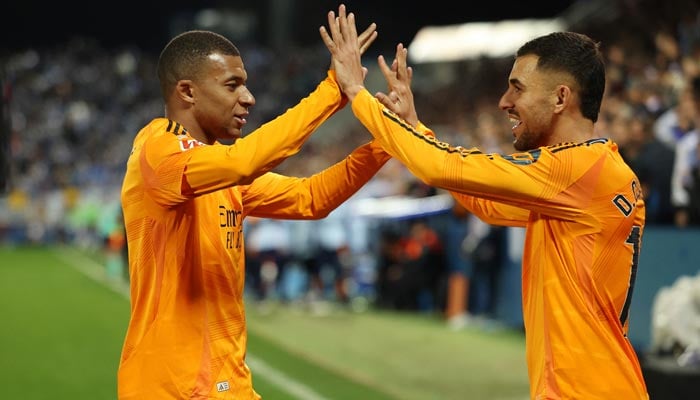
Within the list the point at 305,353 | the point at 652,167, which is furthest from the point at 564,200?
the point at 305,353

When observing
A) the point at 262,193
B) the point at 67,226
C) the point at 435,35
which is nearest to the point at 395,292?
the point at 262,193

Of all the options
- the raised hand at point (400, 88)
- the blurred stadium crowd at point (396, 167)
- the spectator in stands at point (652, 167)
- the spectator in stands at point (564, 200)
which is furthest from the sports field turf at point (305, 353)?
the spectator in stands at point (564, 200)

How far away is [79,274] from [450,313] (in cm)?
1098

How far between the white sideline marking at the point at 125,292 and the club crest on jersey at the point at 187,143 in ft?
18.4

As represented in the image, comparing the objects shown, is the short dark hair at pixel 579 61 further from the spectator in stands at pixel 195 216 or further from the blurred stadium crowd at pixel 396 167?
the blurred stadium crowd at pixel 396 167

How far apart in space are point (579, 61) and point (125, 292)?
15699 mm

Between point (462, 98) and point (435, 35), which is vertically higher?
point (435, 35)

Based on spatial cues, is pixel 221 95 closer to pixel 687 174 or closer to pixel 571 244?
pixel 571 244

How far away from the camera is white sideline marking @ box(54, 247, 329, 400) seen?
908 centimetres

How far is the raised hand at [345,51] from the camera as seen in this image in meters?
3.71

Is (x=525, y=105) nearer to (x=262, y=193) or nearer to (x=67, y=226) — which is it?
(x=262, y=193)

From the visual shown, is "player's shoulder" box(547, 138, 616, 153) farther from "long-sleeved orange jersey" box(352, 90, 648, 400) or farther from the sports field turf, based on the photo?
the sports field turf

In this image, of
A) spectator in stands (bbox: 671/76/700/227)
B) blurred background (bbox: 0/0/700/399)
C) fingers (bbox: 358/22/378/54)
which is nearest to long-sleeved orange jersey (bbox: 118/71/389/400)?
fingers (bbox: 358/22/378/54)

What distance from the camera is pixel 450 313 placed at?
46.7 ft
